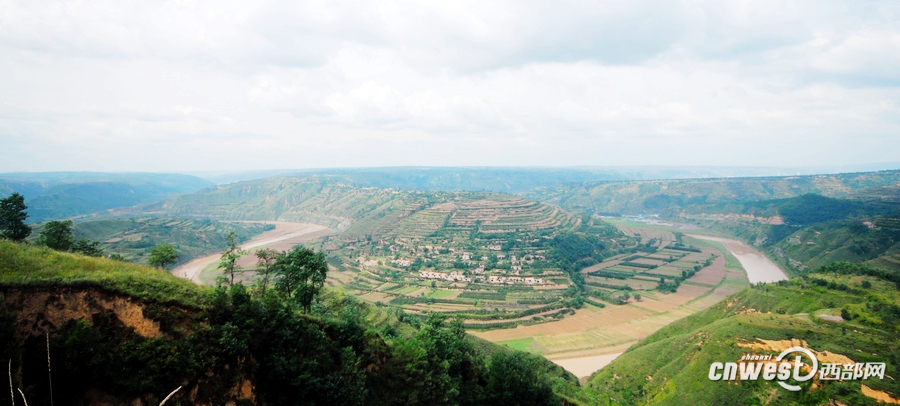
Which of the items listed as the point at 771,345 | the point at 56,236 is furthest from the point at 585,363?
the point at 56,236

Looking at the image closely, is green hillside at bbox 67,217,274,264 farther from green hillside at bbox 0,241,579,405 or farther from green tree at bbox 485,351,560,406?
green tree at bbox 485,351,560,406

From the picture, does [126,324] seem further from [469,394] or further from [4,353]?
[469,394]

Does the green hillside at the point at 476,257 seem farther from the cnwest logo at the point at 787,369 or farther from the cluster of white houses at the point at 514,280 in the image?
the cnwest logo at the point at 787,369

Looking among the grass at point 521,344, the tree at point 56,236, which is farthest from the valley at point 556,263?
the tree at point 56,236

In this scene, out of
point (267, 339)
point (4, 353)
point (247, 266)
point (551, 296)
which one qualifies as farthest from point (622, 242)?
point (4, 353)

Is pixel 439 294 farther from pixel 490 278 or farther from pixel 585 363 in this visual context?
pixel 585 363

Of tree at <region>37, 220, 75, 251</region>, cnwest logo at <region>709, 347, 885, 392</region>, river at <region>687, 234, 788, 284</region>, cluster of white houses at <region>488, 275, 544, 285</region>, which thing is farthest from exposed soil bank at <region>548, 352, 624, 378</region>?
river at <region>687, 234, 788, 284</region>
